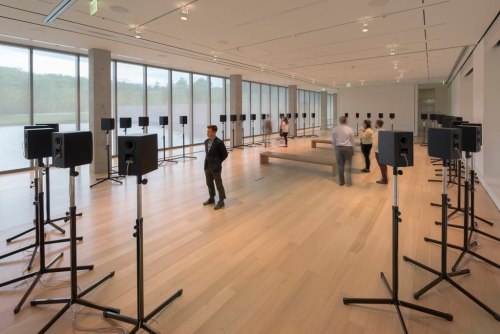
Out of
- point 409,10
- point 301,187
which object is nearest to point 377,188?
point 301,187

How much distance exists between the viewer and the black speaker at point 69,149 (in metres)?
2.49

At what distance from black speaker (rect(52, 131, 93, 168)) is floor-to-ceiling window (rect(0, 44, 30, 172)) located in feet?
23.4

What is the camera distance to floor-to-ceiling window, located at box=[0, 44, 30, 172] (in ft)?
26.7

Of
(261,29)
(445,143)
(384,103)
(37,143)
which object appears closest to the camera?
(445,143)

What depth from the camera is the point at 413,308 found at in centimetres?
250

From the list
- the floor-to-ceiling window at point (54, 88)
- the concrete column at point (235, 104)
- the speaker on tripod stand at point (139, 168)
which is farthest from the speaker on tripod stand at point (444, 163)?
the concrete column at point (235, 104)

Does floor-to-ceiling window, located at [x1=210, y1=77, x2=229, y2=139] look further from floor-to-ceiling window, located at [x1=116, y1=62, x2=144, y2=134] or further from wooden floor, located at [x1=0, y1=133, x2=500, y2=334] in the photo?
wooden floor, located at [x1=0, y1=133, x2=500, y2=334]

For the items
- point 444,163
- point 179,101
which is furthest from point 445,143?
point 179,101

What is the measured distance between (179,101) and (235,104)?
2627mm

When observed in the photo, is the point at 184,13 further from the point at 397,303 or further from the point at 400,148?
the point at 397,303

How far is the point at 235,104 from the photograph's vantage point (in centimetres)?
1429

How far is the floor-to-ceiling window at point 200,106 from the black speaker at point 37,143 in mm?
11453

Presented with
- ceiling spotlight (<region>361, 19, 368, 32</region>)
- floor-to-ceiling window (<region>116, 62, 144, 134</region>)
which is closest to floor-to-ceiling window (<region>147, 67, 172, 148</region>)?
floor-to-ceiling window (<region>116, 62, 144, 134</region>)

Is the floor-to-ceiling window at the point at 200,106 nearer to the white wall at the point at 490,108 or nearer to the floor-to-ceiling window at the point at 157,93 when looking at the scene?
the floor-to-ceiling window at the point at 157,93
